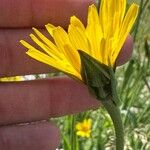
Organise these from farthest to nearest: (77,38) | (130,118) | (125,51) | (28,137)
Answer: (130,118) → (28,137) → (125,51) → (77,38)

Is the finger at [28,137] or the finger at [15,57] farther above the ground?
the finger at [15,57]

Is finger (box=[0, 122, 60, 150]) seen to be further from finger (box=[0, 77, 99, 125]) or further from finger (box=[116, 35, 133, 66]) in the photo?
finger (box=[116, 35, 133, 66])

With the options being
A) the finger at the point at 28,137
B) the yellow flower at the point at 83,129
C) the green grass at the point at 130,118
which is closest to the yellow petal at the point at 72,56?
the finger at the point at 28,137

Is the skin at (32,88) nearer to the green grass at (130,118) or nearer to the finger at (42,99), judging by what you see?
the finger at (42,99)

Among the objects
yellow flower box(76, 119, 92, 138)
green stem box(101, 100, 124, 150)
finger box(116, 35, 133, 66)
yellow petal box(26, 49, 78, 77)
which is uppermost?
finger box(116, 35, 133, 66)

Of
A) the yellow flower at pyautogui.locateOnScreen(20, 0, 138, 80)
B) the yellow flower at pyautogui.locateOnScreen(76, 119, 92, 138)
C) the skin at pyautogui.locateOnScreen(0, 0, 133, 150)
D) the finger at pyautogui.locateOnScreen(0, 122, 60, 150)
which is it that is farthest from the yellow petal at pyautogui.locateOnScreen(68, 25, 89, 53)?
the yellow flower at pyautogui.locateOnScreen(76, 119, 92, 138)

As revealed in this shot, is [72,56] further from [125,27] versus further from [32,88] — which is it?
[32,88]

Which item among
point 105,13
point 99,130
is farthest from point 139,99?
point 105,13

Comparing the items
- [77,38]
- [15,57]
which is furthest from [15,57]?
[77,38]

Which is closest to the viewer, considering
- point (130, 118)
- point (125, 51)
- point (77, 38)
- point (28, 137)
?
point (77, 38)
